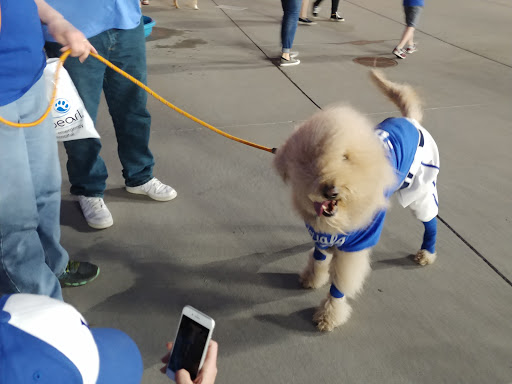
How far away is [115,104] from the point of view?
245cm

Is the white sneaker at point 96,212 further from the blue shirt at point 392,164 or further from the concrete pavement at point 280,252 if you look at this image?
the blue shirt at point 392,164

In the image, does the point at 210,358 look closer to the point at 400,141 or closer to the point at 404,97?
the point at 400,141

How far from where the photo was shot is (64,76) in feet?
5.75

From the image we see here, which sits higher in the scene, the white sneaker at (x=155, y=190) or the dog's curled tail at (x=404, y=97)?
the dog's curled tail at (x=404, y=97)

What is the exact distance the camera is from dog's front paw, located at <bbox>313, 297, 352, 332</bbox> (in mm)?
1856

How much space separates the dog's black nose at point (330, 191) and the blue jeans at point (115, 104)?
4.66 ft

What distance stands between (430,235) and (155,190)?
1718 millimetres

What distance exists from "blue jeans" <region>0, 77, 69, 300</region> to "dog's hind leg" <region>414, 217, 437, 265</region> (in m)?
1.82

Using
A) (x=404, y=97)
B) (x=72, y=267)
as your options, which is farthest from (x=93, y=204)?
(x=404, y=97)

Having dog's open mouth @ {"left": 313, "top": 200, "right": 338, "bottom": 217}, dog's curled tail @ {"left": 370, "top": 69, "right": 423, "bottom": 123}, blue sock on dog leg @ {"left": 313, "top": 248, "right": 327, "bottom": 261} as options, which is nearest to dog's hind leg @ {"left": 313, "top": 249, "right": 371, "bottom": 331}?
blue sock on dog leg @ {"left": 313, "top": 248, "right": 327, "bottom": 261}

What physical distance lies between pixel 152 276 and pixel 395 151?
4.49 feet

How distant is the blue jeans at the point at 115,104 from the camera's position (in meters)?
2.11

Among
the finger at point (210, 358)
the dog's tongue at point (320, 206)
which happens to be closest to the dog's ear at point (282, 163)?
the dog's tongue at point (320, 206)

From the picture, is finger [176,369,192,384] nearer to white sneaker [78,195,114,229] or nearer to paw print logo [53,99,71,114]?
paw print logo [53,99,71,114]
